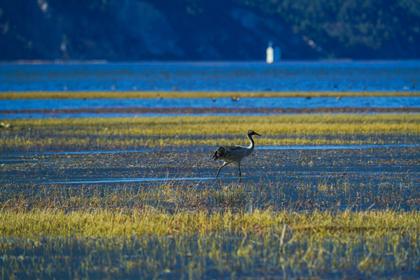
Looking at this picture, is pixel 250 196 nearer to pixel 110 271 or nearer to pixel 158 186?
pixel 158 186

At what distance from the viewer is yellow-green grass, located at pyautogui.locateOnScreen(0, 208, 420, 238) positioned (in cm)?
1557

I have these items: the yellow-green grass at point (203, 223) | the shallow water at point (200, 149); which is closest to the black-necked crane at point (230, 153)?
the yellow-green grass at point (203, 223)

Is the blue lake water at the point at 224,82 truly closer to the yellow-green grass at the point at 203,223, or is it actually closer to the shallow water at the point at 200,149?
the shallow water at the point at 200,149

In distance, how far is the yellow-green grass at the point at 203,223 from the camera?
51.1 ft

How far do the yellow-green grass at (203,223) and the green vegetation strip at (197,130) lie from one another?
44.5 ft

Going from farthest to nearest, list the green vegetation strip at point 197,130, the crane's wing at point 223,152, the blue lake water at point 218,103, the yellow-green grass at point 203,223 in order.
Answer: the blue lake water at point 218,103
the green vegetation strip at point 197,130
the crane's wing at point 223,152
the yellow-green grass at point 203,223

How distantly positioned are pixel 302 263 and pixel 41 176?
417 inches

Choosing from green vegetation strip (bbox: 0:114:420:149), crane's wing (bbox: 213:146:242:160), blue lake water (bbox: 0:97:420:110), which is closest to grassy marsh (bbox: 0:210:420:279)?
crane's wing (bbox: 213:146:242:160)

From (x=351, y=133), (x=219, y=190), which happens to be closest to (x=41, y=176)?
(x=219, y=190)

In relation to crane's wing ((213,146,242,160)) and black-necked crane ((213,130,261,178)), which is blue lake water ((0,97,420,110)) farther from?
crane's wing ((213,146,242,160))

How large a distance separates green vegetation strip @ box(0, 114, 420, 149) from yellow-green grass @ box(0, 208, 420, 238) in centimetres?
1356

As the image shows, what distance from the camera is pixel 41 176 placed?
75.7ft

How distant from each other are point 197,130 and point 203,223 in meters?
20.2

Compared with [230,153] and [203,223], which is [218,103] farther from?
[203,223]
